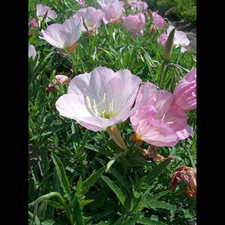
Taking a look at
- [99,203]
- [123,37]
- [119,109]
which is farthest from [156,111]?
[123,37]

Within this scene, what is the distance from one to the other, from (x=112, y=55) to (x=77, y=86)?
2.09 feet

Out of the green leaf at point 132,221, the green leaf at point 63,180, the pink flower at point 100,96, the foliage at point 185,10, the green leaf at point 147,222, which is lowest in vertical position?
the foliage at point 185,10

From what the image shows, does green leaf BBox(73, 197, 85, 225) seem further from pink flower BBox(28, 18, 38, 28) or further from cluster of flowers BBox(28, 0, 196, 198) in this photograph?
pink flower BBox(28, 18, 38, 28)

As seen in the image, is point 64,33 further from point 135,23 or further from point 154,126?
point 135,23

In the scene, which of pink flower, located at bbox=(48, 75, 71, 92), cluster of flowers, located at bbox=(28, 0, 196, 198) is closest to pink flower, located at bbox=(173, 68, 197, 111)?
cluster of flowers, located at bbox=(28, 0, 196, 198)

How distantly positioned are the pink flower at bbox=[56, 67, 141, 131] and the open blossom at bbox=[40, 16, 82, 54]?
1.35 feet

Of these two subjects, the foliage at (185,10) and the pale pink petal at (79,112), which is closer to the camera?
the pale pink petal at (79,112)

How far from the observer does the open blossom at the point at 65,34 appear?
1.08 metres

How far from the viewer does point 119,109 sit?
68cm

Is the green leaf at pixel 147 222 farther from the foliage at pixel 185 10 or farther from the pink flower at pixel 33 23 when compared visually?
the foliage at pixel 185 10

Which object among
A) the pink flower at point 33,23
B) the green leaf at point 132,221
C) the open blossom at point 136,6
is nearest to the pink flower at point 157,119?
the green leaf at point 132,221

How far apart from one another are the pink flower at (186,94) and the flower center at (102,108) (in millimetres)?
118
